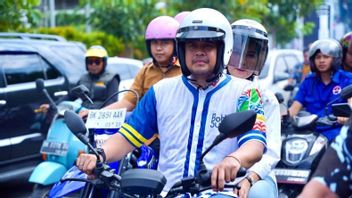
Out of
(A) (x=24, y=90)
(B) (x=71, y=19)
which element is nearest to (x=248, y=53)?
(A) (x=24, y=90)

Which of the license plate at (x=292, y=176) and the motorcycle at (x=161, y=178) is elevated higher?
the motorcycle at (x=161, y=178)

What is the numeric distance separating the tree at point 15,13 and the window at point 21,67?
2.10 meters

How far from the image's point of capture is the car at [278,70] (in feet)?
36.4

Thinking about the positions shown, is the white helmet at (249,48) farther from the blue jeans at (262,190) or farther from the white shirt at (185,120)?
the blue jeans at (262,190)

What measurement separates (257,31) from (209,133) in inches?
54.5

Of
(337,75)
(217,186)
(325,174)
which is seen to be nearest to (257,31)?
(337,75)

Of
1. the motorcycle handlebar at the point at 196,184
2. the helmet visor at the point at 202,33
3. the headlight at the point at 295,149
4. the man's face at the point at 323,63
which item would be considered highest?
the helmet visor at the point at 202,33

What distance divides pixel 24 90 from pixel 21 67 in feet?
1.14

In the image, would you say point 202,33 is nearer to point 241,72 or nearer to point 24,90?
point 241,72

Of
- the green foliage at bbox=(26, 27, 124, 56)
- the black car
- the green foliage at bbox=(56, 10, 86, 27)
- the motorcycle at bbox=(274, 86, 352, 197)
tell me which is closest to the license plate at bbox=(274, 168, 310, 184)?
the motorcycle at bbox=(274, 86, 352, 197)

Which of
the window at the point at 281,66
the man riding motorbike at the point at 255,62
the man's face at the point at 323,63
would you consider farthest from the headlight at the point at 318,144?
the window at the point at 281,66

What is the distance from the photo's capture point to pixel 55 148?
5.42m

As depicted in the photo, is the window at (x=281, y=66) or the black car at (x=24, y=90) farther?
the window at (x=281, y=66)

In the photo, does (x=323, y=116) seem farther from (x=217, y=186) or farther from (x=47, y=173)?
(x=217, y=186)
